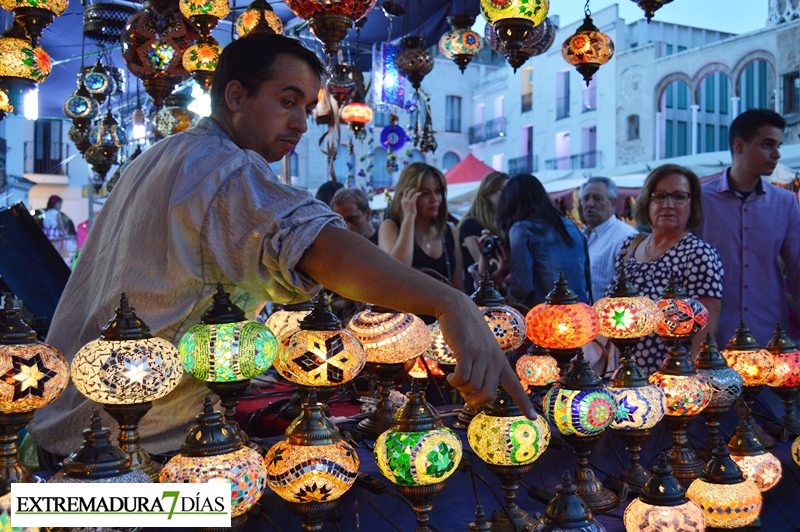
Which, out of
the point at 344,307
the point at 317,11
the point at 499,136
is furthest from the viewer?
the point at 499,136

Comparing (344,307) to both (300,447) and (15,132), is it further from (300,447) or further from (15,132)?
(15,132)

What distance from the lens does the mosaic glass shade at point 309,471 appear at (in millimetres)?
1294

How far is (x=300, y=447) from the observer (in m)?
1.31

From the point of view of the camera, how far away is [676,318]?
2262 millimetres

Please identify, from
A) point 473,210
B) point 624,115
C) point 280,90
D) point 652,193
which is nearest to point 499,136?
point 624,115

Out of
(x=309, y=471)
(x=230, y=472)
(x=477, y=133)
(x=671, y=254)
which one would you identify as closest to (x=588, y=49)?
(x=671, y=254)

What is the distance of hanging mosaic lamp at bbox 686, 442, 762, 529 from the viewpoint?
160 centimetres

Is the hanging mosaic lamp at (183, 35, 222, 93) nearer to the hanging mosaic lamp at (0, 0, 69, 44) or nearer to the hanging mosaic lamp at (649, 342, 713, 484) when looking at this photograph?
the hanging mosaic lamp at (0, 0, 69, 44)

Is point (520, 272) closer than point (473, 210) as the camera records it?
Yes

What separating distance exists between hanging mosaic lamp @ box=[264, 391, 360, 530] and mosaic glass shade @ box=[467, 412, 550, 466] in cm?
26

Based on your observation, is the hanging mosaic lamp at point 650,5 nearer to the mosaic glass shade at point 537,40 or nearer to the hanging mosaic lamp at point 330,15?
the mosaic glass shade at point 537,40

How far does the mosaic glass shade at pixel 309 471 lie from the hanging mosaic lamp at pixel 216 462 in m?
0.08

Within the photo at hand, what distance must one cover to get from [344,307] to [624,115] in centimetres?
1652

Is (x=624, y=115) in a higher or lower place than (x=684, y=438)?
higher
